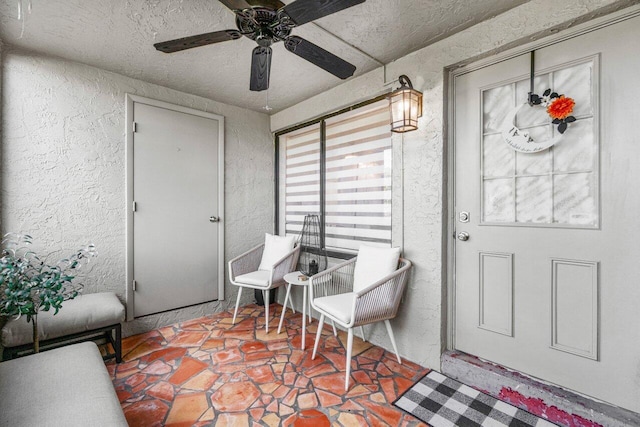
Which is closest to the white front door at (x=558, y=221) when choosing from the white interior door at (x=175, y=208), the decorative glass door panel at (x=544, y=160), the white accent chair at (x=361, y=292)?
the decorative glass door panel at (x=544, y=160)

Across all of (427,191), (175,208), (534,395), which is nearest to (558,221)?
(427,191)

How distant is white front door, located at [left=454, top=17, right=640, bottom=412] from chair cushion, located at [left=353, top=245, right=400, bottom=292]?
1.58 feet

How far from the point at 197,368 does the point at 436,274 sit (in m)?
1.97

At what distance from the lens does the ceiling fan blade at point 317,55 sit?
1.56m

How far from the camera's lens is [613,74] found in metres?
1.60

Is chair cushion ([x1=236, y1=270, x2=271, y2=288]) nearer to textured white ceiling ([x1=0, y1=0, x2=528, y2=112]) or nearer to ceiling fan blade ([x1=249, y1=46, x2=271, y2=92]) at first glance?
→ ceiling fan blade ([x1=249, y1=46, x2=271, y2=92])

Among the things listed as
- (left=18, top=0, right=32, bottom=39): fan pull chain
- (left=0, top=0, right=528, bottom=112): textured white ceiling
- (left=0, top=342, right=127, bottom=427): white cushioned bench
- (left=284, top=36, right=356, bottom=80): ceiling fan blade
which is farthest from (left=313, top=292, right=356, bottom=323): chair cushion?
(left=18, top=0, right=32, bottom=39): fan pull chain

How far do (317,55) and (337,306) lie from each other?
1.68m

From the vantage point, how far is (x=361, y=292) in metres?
1.99

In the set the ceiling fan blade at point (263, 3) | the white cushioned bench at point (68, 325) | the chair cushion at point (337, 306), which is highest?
the ceiling fan blade at point (263, 3)

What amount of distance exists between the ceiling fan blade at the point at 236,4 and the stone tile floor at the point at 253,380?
2.16 m

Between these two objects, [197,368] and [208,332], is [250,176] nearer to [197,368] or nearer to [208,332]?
[208,332]

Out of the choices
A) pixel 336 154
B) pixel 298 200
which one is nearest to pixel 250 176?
pixel 298 200

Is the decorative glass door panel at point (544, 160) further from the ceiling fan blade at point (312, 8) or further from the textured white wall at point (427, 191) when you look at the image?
the ceiling fan blade at point (312, 8)
